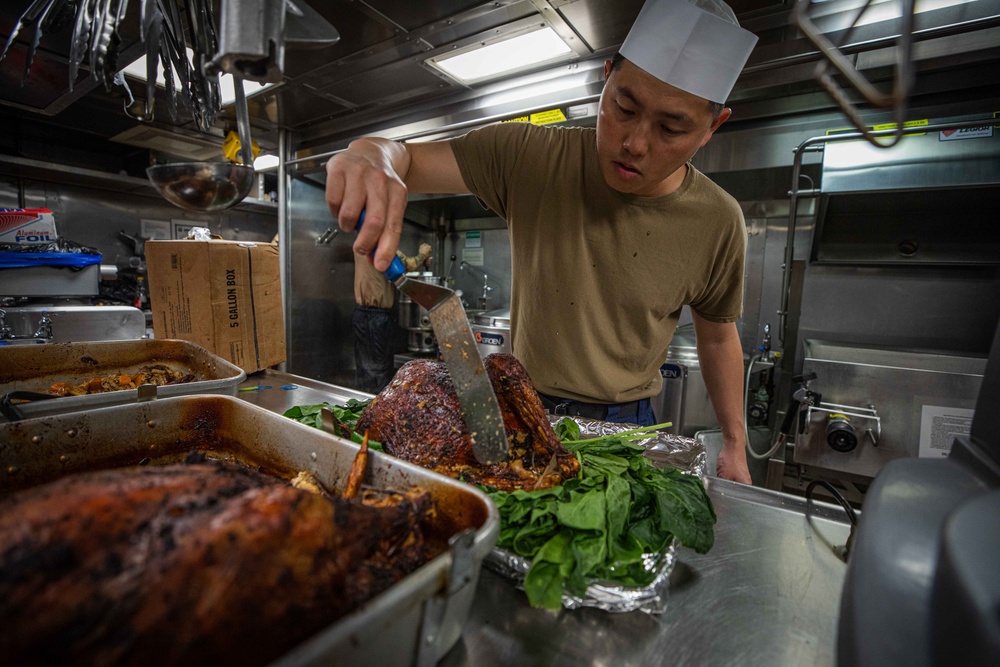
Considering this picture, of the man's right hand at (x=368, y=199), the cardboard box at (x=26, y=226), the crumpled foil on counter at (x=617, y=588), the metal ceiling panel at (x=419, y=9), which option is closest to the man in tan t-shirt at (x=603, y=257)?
the man's right hand at (x=368, y=199)

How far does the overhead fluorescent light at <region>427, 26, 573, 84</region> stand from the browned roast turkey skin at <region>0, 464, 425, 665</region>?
320 cm

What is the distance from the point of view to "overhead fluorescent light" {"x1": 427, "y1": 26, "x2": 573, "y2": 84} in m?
3.08

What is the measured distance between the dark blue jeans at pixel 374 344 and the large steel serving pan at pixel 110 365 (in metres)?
3.26

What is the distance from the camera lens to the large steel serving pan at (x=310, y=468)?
53 centimetres

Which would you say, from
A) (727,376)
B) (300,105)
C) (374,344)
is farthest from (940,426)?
(300,105)

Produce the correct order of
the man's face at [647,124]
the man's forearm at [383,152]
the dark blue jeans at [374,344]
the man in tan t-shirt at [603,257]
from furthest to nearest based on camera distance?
the dark blue jeans at [374,344] → the man in tan t-shirt at [603,257] → the man's face at [647,124] → the man's forearm at [383,152]

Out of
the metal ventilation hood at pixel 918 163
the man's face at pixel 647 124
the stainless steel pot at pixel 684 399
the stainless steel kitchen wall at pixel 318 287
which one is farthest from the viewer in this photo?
the stainless steel kitchen wall at pixel 318 287

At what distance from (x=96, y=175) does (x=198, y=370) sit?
164 inches

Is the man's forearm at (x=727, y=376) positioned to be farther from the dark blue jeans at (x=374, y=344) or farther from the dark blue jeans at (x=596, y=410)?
the dark blue jeans at (x=374, y=344)

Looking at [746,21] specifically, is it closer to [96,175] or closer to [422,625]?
[422,625]

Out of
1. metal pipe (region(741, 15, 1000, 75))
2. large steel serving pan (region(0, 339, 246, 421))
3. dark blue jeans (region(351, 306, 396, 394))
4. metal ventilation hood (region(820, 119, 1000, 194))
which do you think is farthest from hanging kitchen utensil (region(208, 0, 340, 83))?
dark blue jeans (region(351, 306, 396, 394))

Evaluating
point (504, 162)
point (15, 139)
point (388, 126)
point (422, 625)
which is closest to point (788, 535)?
point (422, 625)

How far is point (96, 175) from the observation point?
4758 mm

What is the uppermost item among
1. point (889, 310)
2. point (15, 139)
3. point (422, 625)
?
point (15, 139)
